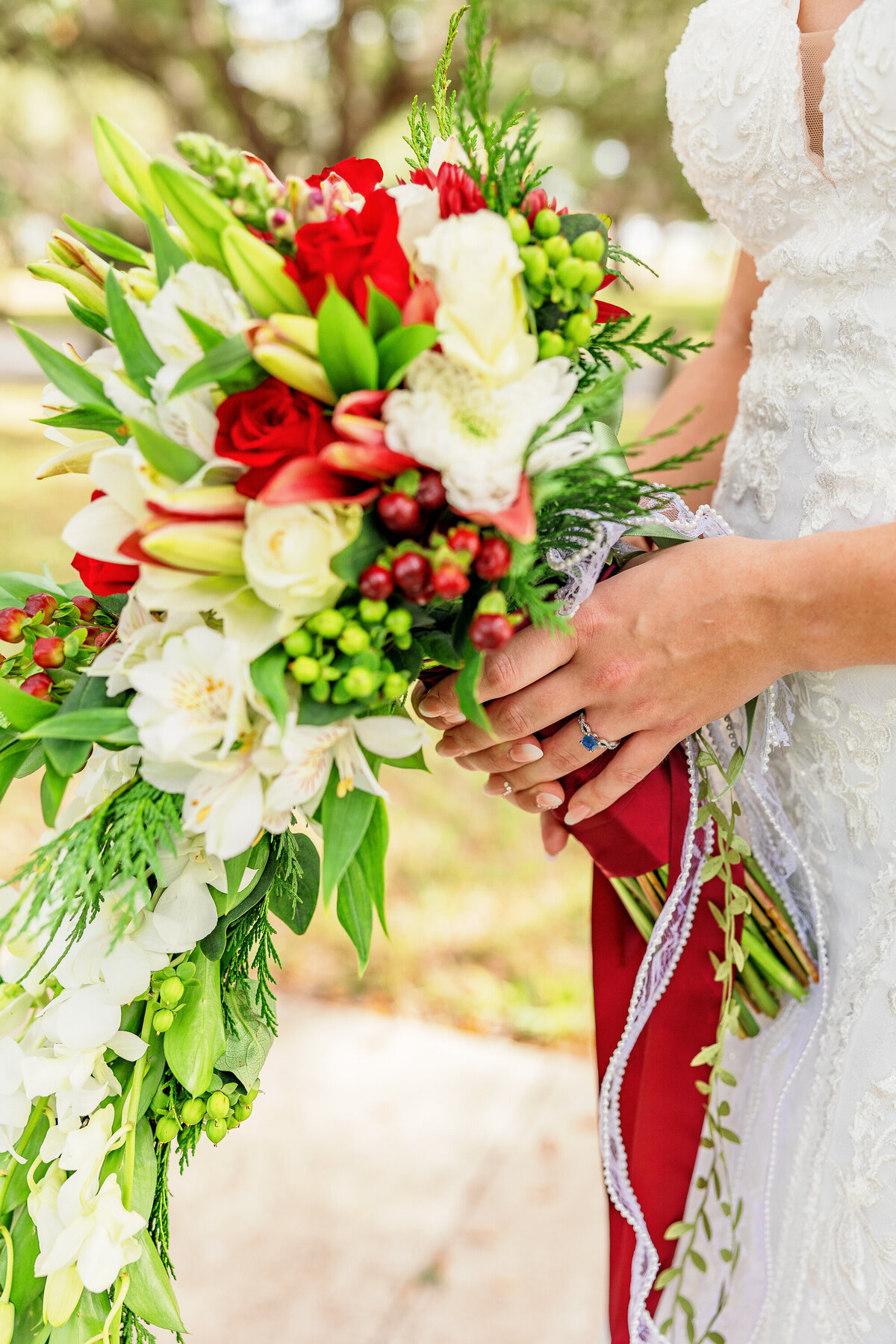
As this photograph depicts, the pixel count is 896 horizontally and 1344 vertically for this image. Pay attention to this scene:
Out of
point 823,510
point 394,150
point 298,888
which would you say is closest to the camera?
point 298,888

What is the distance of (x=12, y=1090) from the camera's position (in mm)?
885

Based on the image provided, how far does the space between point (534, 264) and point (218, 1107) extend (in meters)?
0.75

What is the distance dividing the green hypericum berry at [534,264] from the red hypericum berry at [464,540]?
19 centimetres

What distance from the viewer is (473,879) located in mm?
3447

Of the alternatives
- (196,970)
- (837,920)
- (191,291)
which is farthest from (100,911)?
(837,920)

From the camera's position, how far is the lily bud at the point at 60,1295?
86cm

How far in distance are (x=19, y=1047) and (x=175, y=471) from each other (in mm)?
526

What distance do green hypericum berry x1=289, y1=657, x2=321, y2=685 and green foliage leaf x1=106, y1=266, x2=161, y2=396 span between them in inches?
9.2

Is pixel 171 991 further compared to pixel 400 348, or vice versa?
pixel 171 991

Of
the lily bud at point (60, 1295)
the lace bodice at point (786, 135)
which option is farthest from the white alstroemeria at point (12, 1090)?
the lace bodice at point (786, 135)

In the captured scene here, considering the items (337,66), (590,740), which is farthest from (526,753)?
(337,66)

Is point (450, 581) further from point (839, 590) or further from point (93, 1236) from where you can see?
point (93, 1236)

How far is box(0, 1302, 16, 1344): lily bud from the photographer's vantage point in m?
0.86

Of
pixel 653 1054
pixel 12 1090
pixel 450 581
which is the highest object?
pixel 450 581
